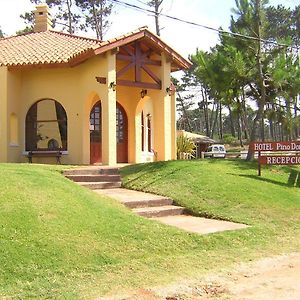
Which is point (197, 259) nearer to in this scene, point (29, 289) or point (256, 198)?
point (29, 289)

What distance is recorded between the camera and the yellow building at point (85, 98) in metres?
15.6

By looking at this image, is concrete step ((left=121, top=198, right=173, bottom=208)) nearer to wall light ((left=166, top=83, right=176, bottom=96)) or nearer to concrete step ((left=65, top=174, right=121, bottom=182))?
concrete step ((left=65, top=174, right=121, bottom=182))

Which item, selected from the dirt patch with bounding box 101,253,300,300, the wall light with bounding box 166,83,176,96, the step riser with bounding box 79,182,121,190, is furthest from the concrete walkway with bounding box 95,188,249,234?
the wall light with bounding box 166,83,176,96

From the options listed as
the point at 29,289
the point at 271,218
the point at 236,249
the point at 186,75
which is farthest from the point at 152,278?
the point at 186,75

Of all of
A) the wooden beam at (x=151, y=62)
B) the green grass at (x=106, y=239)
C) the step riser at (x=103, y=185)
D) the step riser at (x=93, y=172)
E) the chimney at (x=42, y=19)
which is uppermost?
the chimney at (x=42, y=19)

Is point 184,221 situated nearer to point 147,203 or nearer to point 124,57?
point 147,203

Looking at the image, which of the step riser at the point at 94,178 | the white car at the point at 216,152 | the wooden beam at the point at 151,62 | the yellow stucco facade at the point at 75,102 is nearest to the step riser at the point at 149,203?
the step riser at the point at 94,178

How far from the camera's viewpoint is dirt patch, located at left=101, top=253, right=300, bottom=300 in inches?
206

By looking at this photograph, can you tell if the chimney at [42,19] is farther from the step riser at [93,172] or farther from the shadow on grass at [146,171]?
the step riser at [93,172]

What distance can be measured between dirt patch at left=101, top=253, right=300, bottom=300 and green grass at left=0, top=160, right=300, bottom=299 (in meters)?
0.28

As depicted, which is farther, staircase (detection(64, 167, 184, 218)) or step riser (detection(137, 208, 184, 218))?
staircase (detection(64, 167, 184, 218))

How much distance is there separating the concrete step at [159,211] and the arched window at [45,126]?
8105 millimetres

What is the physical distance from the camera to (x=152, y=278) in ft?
19.0

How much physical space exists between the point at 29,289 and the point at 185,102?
65.3 m
